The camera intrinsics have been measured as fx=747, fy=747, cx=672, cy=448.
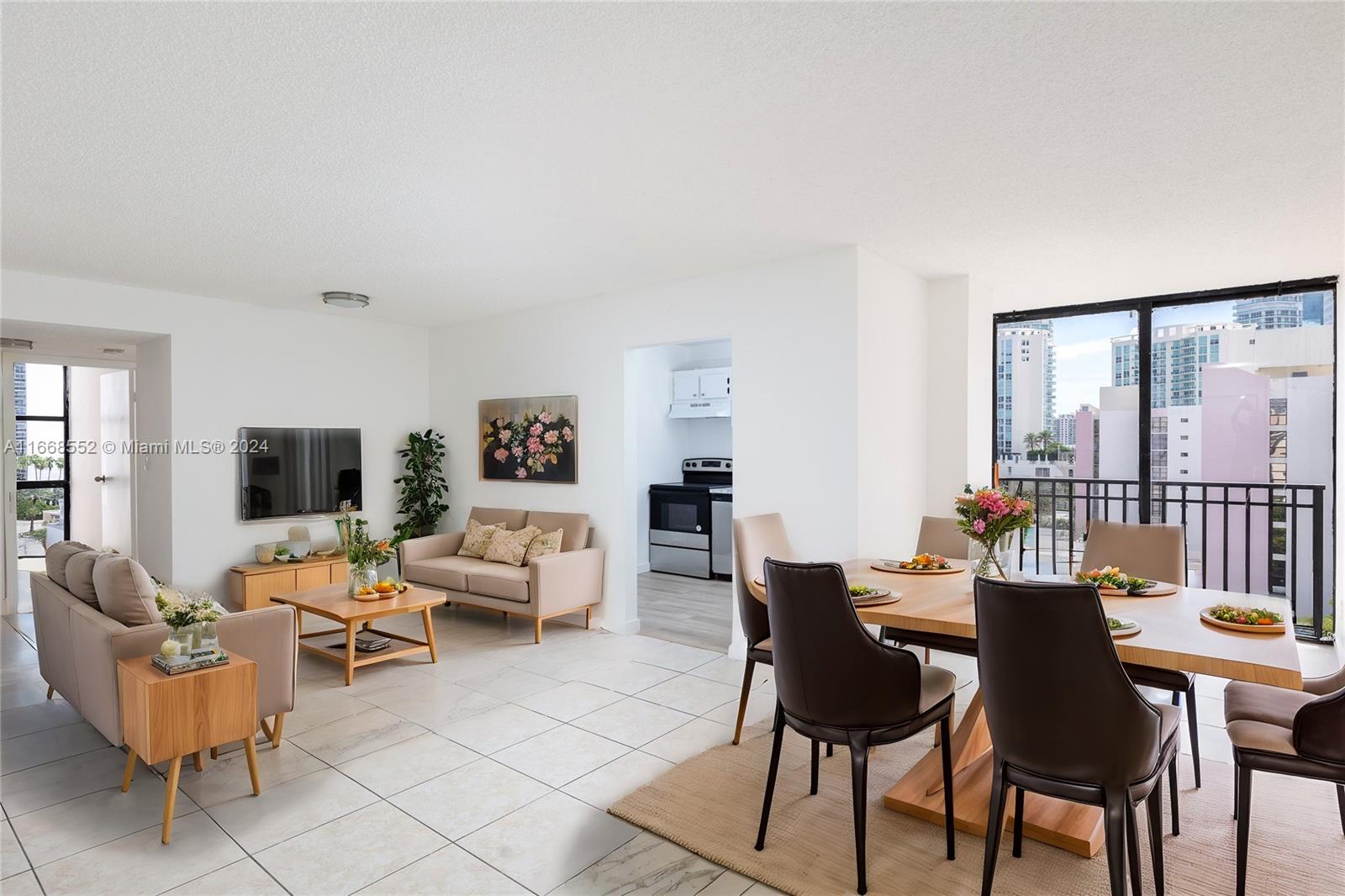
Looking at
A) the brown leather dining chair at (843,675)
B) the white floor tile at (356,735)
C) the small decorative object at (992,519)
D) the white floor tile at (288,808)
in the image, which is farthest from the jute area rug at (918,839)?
the white floor tile at (356,735)

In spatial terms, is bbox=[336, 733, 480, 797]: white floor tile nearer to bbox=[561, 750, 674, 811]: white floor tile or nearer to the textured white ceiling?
bbox=[561, 750, 674, 811]: white floor tile

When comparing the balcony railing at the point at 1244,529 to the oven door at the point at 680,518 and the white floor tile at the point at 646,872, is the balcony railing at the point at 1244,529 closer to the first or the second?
the oven door at the point at 680,518

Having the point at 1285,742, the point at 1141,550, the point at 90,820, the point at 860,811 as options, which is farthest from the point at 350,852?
the point at 1141,550

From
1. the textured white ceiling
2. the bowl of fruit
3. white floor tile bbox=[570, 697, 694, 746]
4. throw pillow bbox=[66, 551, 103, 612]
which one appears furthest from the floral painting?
the bowl of fruit

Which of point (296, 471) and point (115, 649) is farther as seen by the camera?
point (296, 471)

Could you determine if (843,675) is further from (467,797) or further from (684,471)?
(684,471)

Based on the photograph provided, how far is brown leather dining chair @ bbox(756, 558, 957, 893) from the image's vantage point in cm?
236

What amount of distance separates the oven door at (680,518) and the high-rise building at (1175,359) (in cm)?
380

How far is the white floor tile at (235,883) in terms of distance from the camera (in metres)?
2.35

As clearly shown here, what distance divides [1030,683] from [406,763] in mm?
2615

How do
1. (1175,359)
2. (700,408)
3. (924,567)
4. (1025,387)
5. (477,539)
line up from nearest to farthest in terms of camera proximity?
(924,567)
(1175,359)
(1025,387)
(477,539)
(700,408)

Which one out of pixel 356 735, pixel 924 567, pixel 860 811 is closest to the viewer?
pixel 860 811

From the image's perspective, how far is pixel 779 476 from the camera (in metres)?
4.84

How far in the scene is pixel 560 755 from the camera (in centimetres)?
339
